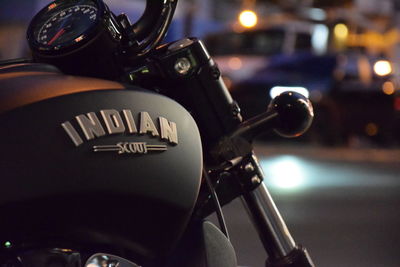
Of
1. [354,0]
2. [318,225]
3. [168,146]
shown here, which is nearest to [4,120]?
[168,146]

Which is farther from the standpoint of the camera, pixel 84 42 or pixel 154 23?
pixel 154 23

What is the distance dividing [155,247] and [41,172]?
0.27 meters

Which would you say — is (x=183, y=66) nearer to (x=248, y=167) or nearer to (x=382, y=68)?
(x=248, y=167)

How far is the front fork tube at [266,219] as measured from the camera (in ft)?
6.91

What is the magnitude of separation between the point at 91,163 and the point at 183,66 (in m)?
0.43

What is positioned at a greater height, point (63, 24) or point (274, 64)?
point (274, 64)

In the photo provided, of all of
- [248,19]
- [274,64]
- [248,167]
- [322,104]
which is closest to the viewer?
[248,167]

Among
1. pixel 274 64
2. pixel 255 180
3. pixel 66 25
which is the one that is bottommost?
pixel 255 180

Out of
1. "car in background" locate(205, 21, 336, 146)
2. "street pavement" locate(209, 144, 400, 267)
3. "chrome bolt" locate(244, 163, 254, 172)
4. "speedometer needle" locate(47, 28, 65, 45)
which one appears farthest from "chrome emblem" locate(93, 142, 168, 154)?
"car in background" locate(205, 21, 336, 146)

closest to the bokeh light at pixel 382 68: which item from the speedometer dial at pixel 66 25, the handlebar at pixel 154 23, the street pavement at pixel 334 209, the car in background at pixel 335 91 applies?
the car in background at pixel 335 91

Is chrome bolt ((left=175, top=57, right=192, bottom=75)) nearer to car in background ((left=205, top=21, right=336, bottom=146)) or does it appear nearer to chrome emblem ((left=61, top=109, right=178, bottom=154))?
chrome emblem ((left=61, top=109, right=178, bottom=154))

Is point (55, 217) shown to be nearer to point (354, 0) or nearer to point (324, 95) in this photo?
point (324, 95)

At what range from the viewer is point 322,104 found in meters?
15.4

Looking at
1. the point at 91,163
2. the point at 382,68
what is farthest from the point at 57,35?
the point at 382,68
